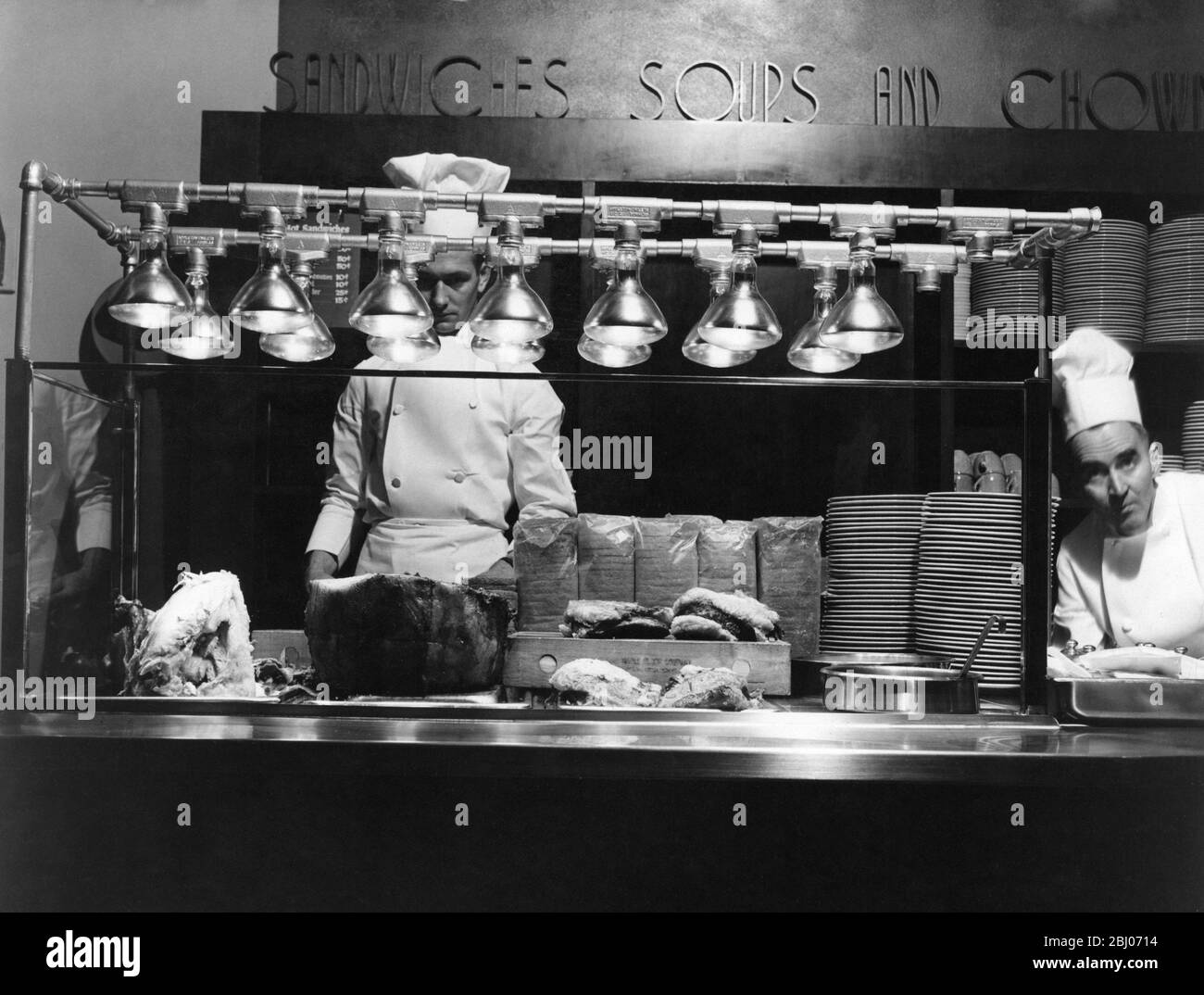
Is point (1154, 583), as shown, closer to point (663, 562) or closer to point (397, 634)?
point (663, 562)

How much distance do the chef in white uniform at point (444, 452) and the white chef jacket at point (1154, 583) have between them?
4.97 feet

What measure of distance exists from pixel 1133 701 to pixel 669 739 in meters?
0.74

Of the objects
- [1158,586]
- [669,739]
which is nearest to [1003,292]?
[1158,586]

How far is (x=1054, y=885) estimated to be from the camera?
1.56m

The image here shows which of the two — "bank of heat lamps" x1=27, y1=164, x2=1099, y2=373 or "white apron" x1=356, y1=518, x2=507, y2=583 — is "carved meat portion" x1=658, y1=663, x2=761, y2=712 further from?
"white apron" x1=356, y1=518, x2=507, y2=583

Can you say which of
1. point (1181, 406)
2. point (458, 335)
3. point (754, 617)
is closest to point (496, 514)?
point (458, 335)

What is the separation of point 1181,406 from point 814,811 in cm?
257

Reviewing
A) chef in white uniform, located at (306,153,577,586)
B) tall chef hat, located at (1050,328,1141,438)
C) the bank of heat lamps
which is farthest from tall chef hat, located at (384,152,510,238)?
tall chef hat, located at (1050,328,1141,438)

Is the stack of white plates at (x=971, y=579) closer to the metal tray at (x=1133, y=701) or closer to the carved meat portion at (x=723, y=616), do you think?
the metal tray at (x=1133, y=701)

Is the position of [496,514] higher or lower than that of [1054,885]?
higher

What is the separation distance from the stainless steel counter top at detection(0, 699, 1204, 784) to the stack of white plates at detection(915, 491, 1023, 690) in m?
0.32

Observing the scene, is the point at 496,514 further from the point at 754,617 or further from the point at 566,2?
the point at 566,2

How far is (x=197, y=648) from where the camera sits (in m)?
1.80

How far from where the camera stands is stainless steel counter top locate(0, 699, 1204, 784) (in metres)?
1.51
